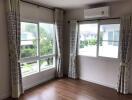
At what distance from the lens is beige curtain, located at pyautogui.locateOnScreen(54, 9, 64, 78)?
13.5 feet

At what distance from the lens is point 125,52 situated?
126 inches

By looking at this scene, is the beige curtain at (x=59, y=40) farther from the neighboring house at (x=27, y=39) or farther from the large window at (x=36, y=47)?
the neighboring house at (x=27, y=39)

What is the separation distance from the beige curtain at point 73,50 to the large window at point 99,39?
7.2 inches

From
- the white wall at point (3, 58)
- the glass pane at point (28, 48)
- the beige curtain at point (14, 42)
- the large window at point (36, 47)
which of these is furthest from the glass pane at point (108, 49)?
the white wall at point (3, 58)

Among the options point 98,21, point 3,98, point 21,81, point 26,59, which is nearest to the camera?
point 3,98

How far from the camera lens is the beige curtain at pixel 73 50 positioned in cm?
414

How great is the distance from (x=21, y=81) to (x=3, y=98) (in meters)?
0.54

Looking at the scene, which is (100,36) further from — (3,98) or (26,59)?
(3,98)

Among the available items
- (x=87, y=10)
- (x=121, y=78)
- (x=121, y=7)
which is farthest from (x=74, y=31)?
(x=121, y=78)

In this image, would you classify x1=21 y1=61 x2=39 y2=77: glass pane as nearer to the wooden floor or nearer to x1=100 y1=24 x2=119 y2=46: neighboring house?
the wooden floor

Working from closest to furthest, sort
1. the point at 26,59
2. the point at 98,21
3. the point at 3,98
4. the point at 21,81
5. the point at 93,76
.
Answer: the point at 3,98 < the point at 21,81 < the point at 26,59 < the point at 98,21 < the point at 93,76

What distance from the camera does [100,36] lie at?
3.76 meters

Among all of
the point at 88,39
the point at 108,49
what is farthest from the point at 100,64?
the point at 88,39

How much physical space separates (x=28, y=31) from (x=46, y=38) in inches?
28.5
